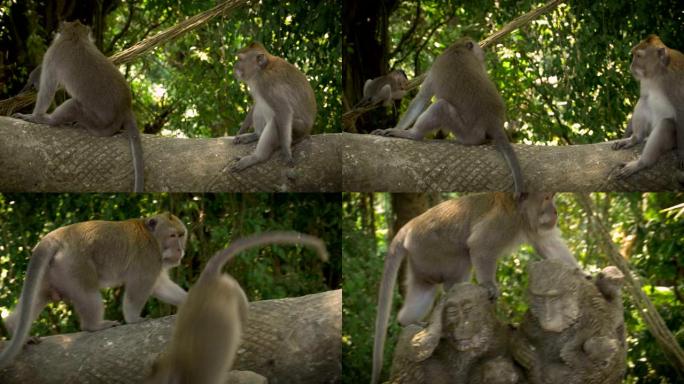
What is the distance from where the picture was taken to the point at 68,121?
496 centimetres

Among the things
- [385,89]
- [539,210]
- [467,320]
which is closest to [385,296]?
[467,320]

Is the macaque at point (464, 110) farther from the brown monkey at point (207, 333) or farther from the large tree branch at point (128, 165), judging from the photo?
the brown monkey at point (207, 333)

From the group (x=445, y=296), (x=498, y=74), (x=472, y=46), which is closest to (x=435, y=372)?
(x=445, y=296)

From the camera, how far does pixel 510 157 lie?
488 centimetres

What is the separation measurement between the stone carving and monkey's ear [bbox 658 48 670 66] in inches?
74.4

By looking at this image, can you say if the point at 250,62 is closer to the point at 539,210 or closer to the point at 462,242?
the point at 462,242

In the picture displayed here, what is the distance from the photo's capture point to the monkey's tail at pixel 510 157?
15.7ft

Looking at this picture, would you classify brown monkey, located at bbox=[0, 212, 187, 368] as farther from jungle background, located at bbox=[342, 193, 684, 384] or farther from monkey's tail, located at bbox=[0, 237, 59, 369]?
jungle background, located at bbox=[342, 193, 684, 384]

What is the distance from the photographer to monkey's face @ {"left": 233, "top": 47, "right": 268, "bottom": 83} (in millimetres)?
5211

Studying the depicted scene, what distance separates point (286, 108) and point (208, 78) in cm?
208

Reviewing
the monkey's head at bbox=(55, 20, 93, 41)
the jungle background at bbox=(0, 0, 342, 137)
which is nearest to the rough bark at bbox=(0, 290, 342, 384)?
the monkey's head at bbox=(55, 20, 93, 41)

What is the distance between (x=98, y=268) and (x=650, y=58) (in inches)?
134

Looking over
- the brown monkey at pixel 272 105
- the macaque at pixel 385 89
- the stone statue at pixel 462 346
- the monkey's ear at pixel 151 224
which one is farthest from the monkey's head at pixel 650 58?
the monkey's ear at pixel 151 224

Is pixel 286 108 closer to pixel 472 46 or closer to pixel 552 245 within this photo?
pixel 472 46
